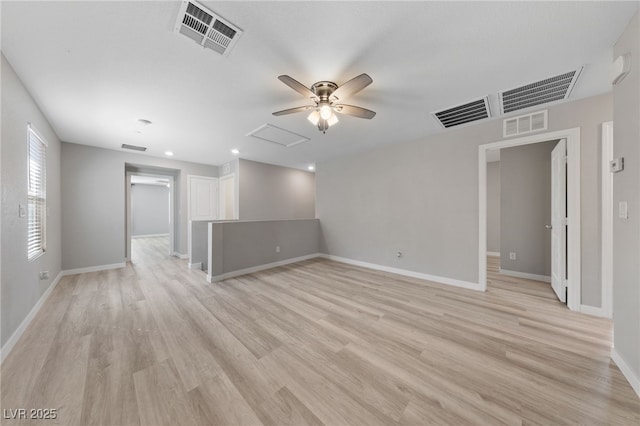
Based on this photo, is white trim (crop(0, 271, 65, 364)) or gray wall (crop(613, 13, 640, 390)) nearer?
gray wall (crop(613, 13, 640, 390))

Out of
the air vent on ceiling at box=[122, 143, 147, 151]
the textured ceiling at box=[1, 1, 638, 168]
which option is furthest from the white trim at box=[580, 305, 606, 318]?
the air vent on ceiling at box=[122, 143, 147, 151]

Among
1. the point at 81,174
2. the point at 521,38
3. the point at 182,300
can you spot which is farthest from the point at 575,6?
the point at 81,174

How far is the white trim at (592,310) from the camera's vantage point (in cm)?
241

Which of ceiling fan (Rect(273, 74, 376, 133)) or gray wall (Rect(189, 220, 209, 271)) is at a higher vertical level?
ceiling fan (Rect(273, 74, 376, 133))

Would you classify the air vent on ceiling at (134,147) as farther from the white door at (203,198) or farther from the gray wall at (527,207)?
the gray wall at (527,207)

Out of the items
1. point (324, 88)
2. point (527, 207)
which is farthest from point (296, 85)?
point (527, 207)

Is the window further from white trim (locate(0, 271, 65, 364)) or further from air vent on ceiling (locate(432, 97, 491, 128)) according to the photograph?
air vent on ceiling (locate(432, 97, 491, 128))

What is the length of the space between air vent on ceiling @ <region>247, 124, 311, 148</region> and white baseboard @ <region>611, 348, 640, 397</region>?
4.21 metres

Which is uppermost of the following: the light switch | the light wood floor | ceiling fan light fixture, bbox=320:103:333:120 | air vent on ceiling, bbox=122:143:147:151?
air vent on ceiling, bbox=122:143:147:151

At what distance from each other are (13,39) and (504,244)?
6.78 meters

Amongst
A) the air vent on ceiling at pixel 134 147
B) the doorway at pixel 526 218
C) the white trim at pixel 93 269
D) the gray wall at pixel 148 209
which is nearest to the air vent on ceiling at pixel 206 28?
the air vent on ceiling at pixel 134 147

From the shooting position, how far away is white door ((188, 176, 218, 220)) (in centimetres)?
572

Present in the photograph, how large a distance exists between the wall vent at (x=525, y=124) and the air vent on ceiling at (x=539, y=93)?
0.21 m

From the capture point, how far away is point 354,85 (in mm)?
1912
